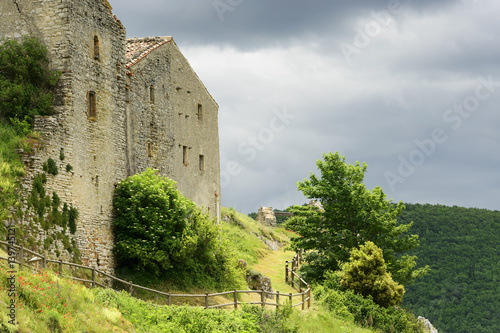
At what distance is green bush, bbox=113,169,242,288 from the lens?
29516mm

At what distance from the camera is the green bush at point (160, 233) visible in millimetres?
29516

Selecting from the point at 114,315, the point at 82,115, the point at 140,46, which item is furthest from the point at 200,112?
the point at 114,315

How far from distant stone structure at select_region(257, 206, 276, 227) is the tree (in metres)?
30.3

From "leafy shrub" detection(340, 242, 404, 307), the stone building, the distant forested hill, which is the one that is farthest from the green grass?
the distant forested hill

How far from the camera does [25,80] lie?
1074 inches

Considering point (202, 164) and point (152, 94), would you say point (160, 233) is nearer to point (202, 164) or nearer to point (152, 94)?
point (152, 94)

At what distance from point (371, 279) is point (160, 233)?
11.5 meters

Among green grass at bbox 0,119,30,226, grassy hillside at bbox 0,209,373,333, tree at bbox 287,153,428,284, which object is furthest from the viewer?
tree at bbox 287,153,428,284

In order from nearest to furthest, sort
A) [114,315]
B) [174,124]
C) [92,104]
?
1. [114,315]
2. [92,104]
3. [174,124]

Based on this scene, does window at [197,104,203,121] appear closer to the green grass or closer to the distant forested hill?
the green grass

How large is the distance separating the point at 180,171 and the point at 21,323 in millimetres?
21763

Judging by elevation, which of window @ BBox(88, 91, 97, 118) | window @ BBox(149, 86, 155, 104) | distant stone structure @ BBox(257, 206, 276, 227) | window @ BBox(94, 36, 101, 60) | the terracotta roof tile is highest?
the terracotta roof tile

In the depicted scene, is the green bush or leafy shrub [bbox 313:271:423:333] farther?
leafy shrub [bbox 313:271:423:333]

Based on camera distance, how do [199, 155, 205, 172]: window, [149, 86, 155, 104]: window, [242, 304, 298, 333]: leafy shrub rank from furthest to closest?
[199, 155, 205, 172]: window, [149, 86, 155, 104]: window, [242, 304, 298, 333]: leafy shrub
